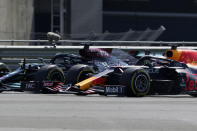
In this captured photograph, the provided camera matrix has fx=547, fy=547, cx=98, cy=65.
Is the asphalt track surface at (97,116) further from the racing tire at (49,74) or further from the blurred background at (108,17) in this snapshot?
the blurred background at (108,17)

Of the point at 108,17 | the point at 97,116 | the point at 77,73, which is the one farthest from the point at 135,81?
the point at 108,17

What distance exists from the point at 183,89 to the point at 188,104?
254cm

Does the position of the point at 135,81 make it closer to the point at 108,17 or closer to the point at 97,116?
the point at 97,116

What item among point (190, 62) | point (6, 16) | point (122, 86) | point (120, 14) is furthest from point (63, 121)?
Result: point (120, 14)

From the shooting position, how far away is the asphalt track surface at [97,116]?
25.8 ft

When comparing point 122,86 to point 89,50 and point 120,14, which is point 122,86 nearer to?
point 89,50

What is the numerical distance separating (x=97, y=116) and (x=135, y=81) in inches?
172

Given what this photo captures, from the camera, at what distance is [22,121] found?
329 inches

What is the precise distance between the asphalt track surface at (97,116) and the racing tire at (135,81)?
150cm

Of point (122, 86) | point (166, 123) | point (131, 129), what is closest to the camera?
point (131, 129)

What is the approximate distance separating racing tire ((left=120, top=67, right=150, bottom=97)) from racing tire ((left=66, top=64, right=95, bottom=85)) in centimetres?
173

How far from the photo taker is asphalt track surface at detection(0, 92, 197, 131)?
7879 mm

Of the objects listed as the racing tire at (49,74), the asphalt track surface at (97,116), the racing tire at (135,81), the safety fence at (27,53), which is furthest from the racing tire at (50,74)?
the safety fence at (27,53)

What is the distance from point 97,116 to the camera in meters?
9.08
